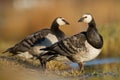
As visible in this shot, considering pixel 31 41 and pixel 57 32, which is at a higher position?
pixel 57 32

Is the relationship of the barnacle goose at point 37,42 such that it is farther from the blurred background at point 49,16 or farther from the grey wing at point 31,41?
the blurred background at point 49,16

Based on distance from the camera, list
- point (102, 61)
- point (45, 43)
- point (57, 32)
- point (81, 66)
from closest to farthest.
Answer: point (81, 66) → point (45, 43) → point (57, 32) → point (102, 61)

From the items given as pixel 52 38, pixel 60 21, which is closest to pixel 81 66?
pixel 52 38

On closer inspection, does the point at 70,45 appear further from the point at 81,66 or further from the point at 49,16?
the point at 49,16

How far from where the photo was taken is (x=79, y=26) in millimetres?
24750

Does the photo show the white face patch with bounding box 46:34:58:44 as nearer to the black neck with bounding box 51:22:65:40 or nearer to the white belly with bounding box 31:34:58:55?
the white belly with bounding box 31:34:58:55

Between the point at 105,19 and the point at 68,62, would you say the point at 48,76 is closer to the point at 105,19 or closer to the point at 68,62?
the point at 68,62

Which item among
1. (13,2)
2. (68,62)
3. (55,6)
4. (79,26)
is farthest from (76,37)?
(13,2)

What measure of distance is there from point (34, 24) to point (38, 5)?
458 centimetres

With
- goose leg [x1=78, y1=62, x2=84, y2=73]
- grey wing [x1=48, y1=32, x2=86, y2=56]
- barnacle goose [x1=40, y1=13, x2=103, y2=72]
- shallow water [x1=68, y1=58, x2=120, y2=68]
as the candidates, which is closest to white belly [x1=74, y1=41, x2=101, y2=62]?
barnacle goose [x1=40, y1=13, x2=103, y2=72]

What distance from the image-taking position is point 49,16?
26156 millimetres

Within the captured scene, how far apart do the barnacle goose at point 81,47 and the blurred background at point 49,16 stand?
4462 millimetres

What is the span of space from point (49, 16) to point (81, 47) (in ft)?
35.0

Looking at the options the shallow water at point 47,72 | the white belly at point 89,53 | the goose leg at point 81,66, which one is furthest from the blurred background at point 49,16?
the white belly at point 89,53
